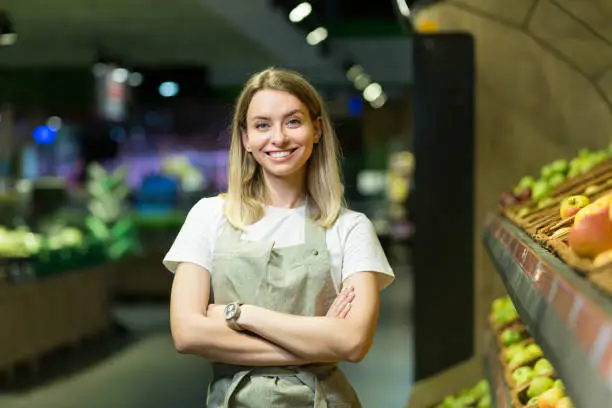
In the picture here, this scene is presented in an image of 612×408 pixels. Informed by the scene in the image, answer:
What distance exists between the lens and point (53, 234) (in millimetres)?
9625

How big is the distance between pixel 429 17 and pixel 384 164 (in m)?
17.5

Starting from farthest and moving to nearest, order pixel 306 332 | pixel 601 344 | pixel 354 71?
pixel 354 71 → pixel 306 332 → pixel 601 344

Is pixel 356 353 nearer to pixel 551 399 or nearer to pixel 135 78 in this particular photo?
pixel 551 399

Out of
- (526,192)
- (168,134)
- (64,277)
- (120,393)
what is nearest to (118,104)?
(168,134)

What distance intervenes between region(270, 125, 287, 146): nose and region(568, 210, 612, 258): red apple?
819 mm

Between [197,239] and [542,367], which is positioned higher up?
[197,239]

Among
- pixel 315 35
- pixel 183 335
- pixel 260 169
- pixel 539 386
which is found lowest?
pixel 539 386

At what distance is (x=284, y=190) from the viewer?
284 centimetres

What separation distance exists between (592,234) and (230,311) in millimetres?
915

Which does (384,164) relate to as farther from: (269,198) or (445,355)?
(269,198)

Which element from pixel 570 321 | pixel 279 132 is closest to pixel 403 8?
pixel 279 132

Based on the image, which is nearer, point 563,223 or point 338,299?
point 338,299

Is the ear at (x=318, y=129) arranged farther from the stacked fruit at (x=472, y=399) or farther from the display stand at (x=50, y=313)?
the display stand at (x=50, y=313)

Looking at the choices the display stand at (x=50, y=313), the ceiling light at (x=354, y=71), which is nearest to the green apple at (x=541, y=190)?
the display stand at (x=50, y=313)
